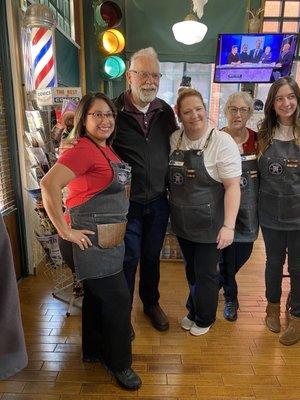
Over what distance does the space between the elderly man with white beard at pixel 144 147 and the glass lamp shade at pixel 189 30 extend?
2.22 meters

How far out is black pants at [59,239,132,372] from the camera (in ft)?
5.22

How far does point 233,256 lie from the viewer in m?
2.32

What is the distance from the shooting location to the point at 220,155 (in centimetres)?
179

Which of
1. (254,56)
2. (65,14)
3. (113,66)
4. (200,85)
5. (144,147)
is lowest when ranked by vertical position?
(144,147)

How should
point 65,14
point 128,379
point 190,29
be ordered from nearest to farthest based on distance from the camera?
1. point 128,379
2. point 190,29
3. point 65,14

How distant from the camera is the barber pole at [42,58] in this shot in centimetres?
247

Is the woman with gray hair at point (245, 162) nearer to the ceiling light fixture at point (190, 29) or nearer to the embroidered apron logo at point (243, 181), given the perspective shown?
the embroidered apron logo at point (243, 181)

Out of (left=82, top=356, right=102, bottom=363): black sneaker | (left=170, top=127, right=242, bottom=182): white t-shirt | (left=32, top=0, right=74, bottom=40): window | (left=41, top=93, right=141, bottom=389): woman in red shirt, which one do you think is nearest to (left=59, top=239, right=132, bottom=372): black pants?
(left=41, top=93, right=141, bottom=389): woman in red shirt

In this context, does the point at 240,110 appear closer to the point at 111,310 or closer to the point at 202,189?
the point at 202,189

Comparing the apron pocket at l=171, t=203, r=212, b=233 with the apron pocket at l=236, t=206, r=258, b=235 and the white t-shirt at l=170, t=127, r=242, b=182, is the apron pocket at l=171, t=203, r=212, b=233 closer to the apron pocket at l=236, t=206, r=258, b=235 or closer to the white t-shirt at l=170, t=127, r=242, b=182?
the white t-shirt at l=170, t=127, r=242, b=182

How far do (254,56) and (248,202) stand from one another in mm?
3178

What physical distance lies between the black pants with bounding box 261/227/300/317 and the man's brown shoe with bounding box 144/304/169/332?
2.42ft

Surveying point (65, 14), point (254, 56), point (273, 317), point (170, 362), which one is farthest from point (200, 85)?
point (170, 362)

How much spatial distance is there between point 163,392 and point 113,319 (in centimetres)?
49
